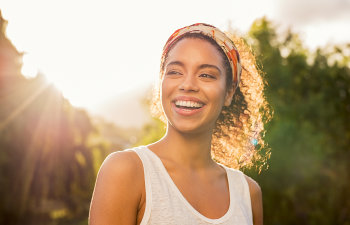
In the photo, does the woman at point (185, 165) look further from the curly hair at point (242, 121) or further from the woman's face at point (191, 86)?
the curly hair at point (242, 121)

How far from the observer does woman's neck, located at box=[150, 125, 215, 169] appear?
8.63ft

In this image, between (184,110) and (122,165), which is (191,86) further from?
(122,165)

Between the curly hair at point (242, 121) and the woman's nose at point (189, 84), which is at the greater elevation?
the woman's nose at point (189, 84)

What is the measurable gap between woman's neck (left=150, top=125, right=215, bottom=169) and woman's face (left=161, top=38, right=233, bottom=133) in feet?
0.21

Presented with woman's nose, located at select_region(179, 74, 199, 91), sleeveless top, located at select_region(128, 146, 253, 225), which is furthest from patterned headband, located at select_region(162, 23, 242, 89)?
sleeveless top, located at select_region(128, 146, 253, 225)

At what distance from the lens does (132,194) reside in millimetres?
2236

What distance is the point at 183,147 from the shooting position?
2.68m

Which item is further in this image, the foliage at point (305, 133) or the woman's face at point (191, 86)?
the foliage at point (305, 133)

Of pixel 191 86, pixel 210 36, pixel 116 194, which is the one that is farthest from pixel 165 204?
pixel 210 36

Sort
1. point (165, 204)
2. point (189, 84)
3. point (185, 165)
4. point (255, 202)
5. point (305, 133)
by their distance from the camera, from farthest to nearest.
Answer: point (305, 133)
point (255, 202)
point (185, 165)
point (189, 84)
point (165, 204)

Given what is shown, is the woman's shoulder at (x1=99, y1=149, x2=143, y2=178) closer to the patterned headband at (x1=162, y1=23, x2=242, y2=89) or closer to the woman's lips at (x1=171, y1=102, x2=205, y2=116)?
the woman's lips at (x1=171, y1=102, x2=205, y2=116)

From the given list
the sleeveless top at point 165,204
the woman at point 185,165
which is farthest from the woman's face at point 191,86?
the sleeveless top at point 165,204

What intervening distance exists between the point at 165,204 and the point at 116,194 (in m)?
0.27

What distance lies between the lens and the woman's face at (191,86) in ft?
8.43
